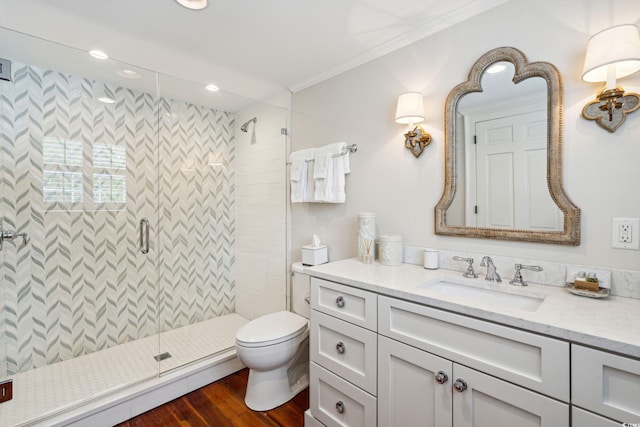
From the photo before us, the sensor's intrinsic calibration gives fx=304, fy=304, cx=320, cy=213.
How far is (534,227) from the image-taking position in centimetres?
140

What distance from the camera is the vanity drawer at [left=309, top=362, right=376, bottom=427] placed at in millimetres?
1376

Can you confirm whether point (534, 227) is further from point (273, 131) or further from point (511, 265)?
point (273, 131)

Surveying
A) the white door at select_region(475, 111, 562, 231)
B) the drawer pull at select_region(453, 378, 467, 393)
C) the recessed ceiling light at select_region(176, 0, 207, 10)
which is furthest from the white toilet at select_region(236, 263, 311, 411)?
the recessed ceiling light at select_region(176, 0, 207, 10)

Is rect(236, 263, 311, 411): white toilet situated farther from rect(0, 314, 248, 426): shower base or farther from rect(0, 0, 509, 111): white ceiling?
rect(0, 0, 509, 111): white ceiling

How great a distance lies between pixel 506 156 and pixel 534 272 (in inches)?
22.0

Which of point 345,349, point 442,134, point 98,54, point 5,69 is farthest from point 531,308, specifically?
point 5,69

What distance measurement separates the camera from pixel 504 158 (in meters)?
1.49

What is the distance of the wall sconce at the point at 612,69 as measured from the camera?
1.09 metres

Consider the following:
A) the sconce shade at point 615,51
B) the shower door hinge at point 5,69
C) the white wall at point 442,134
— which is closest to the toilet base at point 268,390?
the white wall at point 442,134

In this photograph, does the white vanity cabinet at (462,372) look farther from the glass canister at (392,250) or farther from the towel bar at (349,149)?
the towel bar at (349,149)

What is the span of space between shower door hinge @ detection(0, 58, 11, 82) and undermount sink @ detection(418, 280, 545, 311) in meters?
2.82

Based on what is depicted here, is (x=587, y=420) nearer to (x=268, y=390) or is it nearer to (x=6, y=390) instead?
(x=268, y=390)

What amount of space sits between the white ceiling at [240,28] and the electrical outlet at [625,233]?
1.14 metres

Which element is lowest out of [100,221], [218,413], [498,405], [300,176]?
[218,413]
